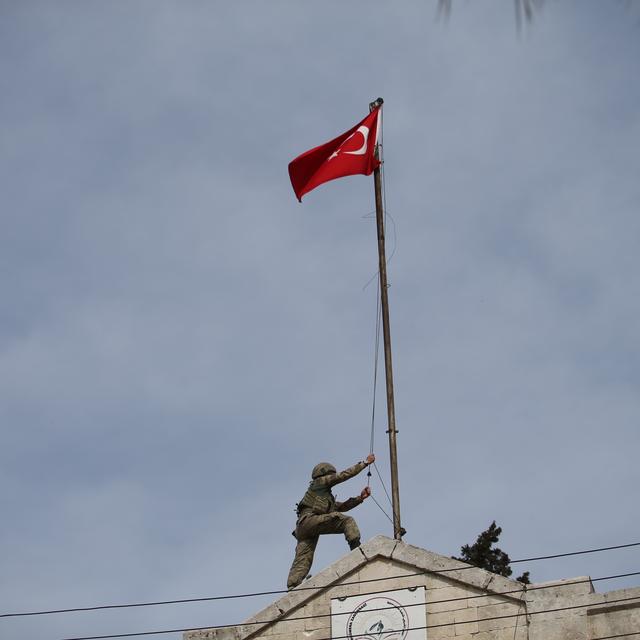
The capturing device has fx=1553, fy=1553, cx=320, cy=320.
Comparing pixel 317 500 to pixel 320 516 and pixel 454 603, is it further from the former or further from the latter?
pixel 454 603

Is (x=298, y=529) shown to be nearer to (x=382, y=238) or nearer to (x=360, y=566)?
(x=360, y=566)

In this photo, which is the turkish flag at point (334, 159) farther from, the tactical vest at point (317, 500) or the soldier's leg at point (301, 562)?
the soldier's leg at point (301, 562)

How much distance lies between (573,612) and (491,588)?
121 centimetres

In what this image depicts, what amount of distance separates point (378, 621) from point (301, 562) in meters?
2.21

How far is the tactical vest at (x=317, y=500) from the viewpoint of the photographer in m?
24.2

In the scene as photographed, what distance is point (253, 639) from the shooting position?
22.8m

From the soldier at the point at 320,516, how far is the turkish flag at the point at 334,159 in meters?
5.51

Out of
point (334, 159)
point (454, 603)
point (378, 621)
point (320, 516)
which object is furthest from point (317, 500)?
point (334, 159)

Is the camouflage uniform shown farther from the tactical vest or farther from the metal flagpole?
the metal flagpole

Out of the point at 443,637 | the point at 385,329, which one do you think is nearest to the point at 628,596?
the point at 443,637

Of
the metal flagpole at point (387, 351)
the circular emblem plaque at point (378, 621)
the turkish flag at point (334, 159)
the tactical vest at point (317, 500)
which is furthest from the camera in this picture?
the turkish flag at point (334, 159)

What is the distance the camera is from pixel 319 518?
78.7 ft

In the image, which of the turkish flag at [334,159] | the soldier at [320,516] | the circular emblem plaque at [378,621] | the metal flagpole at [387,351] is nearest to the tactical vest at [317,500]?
the soldier at [320,516]

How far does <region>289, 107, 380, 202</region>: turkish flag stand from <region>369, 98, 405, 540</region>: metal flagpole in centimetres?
32
